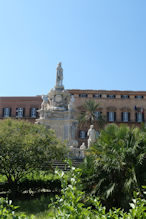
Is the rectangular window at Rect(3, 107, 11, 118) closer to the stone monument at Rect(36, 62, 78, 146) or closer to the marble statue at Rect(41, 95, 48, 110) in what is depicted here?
the marble statue at Rect(41, 95, 48, 110)

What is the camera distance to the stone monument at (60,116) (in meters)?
26.1

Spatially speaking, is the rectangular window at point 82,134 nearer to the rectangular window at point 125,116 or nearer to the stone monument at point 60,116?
the rectangular window at point 125,116

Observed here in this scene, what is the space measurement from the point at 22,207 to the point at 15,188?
257 centimetres

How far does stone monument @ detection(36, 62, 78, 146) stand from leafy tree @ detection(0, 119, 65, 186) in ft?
34.3

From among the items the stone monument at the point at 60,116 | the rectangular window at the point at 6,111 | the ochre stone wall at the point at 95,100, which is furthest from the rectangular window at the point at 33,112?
the stone monument at the point at 60,116

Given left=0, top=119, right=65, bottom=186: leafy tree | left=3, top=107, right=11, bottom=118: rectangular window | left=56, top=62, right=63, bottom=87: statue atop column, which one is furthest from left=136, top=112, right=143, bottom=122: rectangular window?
left=0, top=119, right=65, bottom=186: leafy tree

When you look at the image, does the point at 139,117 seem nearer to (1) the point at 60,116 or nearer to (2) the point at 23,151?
(1) the point at 60,116

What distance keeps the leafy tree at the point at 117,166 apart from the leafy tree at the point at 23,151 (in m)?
3.79

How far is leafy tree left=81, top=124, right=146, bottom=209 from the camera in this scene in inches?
358

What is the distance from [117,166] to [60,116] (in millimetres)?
17181

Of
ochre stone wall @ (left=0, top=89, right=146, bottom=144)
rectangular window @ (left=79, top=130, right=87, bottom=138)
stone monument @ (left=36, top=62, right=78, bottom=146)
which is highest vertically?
ochre stone wall @ (left=0, top=89, right=146, bottom=144)

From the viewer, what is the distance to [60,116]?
1045 inches

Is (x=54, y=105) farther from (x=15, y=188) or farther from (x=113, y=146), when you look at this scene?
(x=113, y=146)

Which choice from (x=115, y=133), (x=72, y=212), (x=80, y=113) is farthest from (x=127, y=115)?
(x=72, y=212)
